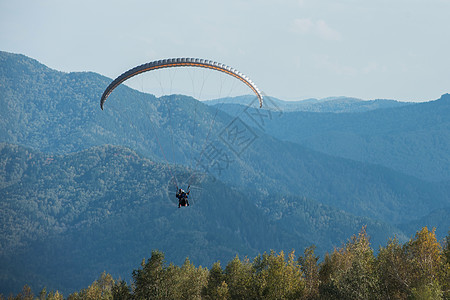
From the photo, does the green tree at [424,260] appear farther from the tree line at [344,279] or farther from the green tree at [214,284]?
the green tree at [214,284]

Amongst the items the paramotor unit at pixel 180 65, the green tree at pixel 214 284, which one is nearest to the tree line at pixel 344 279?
the green tree at pixel 214 284

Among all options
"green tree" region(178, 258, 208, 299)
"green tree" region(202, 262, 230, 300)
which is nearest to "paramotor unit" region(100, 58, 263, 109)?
"green tree" region(202, 262, 230, 300)

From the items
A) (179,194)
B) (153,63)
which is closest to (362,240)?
(179,194)

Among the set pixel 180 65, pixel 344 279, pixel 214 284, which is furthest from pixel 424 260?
pixel 180 65

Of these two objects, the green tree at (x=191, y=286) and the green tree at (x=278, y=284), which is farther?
the green tree at (x=191, y=286)

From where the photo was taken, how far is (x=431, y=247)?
52.6 metres

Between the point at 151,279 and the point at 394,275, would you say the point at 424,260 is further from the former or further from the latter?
the point at 151,279

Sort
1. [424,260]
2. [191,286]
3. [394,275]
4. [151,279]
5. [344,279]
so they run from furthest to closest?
1. [191,286]
2. [151,279]
3. [394,275]
4. [424,260]
5. [344,279]

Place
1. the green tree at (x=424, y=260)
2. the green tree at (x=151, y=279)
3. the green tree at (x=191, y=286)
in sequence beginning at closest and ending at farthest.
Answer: the green tree at (x=424, y=260)
the green tree at (x=151, y=279)
the green tree at (x=191, y=286)

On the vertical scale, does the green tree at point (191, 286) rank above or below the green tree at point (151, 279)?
below

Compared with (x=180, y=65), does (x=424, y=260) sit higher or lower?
lower

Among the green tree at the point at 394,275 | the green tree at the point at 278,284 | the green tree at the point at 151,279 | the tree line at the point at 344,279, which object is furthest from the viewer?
the green tree at the point at 151,279

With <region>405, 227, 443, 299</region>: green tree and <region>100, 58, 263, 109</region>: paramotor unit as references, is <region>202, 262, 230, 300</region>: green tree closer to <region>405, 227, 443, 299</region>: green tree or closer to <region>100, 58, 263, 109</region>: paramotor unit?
<region>405, 227, 443, 299</region>: green tree

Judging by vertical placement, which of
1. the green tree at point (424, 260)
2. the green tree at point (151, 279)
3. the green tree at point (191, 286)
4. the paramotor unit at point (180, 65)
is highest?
the paramotor unit at point (180, 65)
